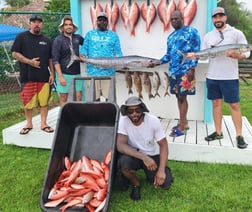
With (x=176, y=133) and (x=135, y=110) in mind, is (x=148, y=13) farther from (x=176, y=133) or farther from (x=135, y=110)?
(x=135, y=110)

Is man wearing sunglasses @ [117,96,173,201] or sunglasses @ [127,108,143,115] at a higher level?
sunglasses @ [127,108,143,115]

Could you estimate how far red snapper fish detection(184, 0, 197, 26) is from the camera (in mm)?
5613

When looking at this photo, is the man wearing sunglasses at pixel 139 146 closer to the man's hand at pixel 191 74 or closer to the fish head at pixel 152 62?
the man's hand at pixel 191 74

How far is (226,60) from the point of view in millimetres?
4473

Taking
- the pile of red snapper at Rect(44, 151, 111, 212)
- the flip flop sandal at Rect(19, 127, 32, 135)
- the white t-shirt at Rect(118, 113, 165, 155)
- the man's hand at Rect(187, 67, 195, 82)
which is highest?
the man's hand at Rect(187, 67, 195, 82)

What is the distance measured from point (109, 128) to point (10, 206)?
4.87ft

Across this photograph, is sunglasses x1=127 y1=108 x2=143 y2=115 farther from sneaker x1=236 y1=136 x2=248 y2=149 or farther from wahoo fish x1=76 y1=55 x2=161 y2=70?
sneaker x1=236 y1=136 x2=248 y2=149

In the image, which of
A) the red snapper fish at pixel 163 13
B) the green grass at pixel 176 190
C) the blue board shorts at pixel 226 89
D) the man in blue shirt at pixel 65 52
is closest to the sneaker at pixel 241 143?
the green grass at pixel 176 190

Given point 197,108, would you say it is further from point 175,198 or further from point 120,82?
point 175,198

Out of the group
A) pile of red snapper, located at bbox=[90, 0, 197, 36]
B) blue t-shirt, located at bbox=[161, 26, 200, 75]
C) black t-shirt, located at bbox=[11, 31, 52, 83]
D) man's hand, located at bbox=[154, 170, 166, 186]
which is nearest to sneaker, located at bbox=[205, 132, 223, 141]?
blue t-shirt, located at bbox=[161, 26, 200, 75]

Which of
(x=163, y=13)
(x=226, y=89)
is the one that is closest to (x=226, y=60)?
(x=226, y=89)

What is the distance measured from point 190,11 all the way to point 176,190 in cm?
306

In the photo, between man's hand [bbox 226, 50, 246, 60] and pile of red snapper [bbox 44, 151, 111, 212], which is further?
man's hand [bbox 226, 50, 246, 60]

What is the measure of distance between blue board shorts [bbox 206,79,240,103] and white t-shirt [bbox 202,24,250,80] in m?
0.06
